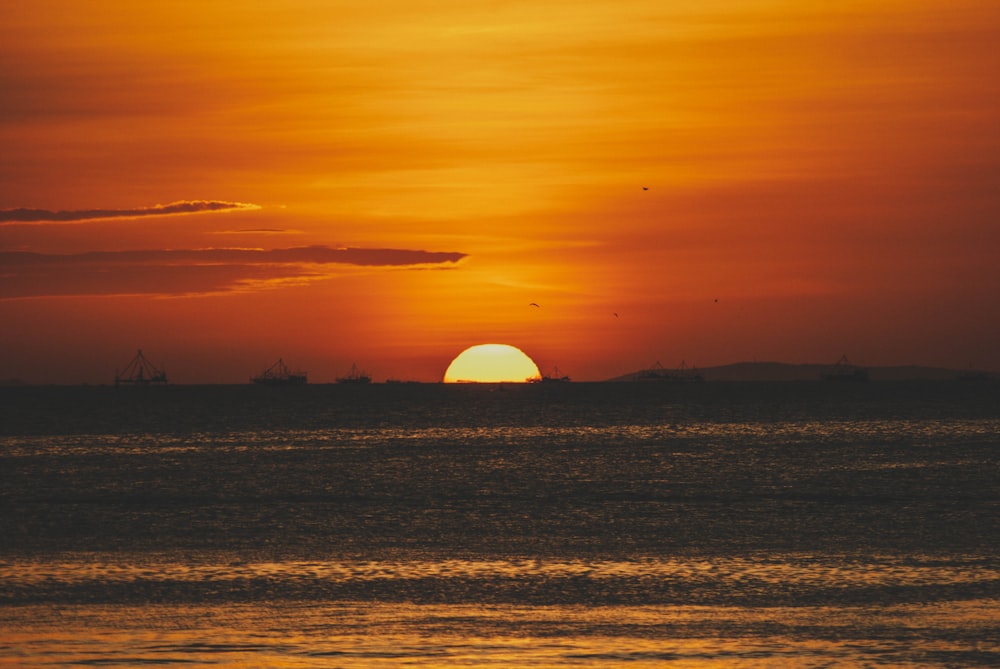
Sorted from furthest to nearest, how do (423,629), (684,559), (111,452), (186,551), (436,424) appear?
(436,424), (111,452), (186,551), (684,559), (423,629)

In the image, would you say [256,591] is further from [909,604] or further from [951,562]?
[951,562]

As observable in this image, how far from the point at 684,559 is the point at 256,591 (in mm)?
14120

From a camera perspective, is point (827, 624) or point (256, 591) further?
point (256, 591)

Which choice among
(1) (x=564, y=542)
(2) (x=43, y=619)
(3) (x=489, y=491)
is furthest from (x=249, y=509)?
(2) (x=43, y=619)

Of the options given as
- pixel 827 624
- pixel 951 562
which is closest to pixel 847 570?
pixel 951 562

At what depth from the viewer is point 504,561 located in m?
41.4

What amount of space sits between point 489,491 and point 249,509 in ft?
50.9


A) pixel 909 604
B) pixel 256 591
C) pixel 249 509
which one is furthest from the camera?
pixel 249 509

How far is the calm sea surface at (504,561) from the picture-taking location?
27.3 metres

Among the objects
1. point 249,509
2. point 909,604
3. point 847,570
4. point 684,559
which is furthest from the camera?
point 249,509

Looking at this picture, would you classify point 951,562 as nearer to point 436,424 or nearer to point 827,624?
point 827,624

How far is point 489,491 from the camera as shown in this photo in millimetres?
72438

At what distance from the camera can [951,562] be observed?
132ft

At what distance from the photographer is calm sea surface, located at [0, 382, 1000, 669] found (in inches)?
1077
